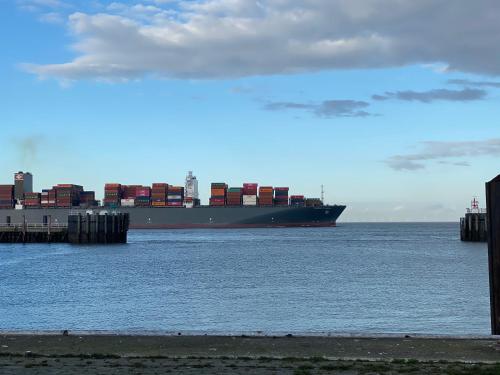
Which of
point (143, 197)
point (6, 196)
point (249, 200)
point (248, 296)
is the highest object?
point (6, 196)

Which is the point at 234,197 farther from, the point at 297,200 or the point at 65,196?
the point at 65,196

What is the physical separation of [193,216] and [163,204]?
8663 millimetres

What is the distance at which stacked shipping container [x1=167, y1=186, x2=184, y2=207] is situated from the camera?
156m

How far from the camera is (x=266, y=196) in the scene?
159 m

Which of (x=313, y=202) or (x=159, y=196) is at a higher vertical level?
(x=159, y=196)

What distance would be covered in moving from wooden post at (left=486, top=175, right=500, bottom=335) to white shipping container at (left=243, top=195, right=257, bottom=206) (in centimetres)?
14464

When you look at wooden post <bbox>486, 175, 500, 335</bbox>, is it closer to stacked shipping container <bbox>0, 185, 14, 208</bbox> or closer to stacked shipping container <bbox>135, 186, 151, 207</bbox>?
stacked shipping container <bbox>135, 186, 151, 207</bbox>

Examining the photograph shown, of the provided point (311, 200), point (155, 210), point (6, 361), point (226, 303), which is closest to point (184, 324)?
point (226, 303)

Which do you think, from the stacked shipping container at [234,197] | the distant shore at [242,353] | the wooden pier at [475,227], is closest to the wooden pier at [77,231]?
the wooden pier at [475,227]

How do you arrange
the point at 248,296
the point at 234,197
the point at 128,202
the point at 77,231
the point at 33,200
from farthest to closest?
the point at 234,197
the point at 128,202
the point at 33,200
the point at 77,231
the point at 248,296

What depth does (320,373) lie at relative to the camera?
1088 cm

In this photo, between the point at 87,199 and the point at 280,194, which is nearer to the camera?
the point at 87,199

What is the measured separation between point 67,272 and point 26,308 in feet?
66.9

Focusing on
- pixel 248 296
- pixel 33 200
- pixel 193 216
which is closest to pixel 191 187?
pixel 193 216
